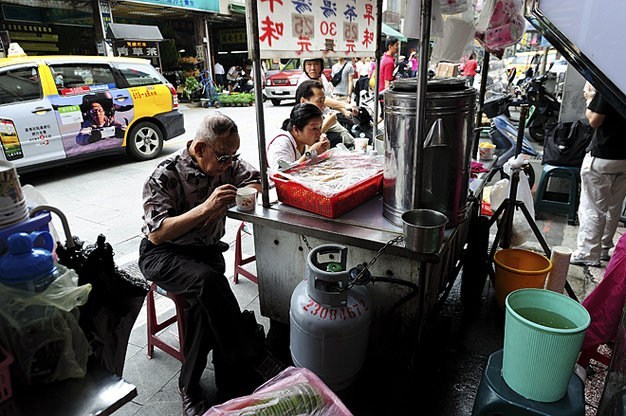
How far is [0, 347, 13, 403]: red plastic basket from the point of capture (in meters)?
1.02

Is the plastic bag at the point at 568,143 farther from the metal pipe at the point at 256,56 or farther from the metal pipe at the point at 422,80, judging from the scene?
the metal pipe at the point at 256,56

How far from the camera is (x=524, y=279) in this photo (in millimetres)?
2748

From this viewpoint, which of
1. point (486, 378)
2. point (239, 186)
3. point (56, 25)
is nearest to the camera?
point (486, 378)

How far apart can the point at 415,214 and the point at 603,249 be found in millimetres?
2905

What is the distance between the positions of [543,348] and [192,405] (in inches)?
67.9

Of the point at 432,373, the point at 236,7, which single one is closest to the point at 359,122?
the point at 432,373

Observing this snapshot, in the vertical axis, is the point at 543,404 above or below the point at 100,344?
below

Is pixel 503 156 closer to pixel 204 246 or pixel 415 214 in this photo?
pixel 415 214

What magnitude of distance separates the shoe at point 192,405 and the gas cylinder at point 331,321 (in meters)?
0.56

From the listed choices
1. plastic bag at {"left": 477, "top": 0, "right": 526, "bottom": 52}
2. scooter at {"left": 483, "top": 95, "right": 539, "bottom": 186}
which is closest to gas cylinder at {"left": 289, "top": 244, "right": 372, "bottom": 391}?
plastic bag at {"left": 477, "top": 0, "right": 526, "bottom": 52}

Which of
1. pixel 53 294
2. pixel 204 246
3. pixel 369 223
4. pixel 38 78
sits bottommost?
pixel 204 246

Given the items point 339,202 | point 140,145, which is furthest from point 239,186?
point 140,145

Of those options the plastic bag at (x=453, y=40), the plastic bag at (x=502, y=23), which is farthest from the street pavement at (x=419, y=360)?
the plastic bag at (x=502, y=23)

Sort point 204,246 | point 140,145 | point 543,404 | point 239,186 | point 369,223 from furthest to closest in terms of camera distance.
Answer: point 140,145, point 239,186, point 204,246, point 369,223, point 543,404
